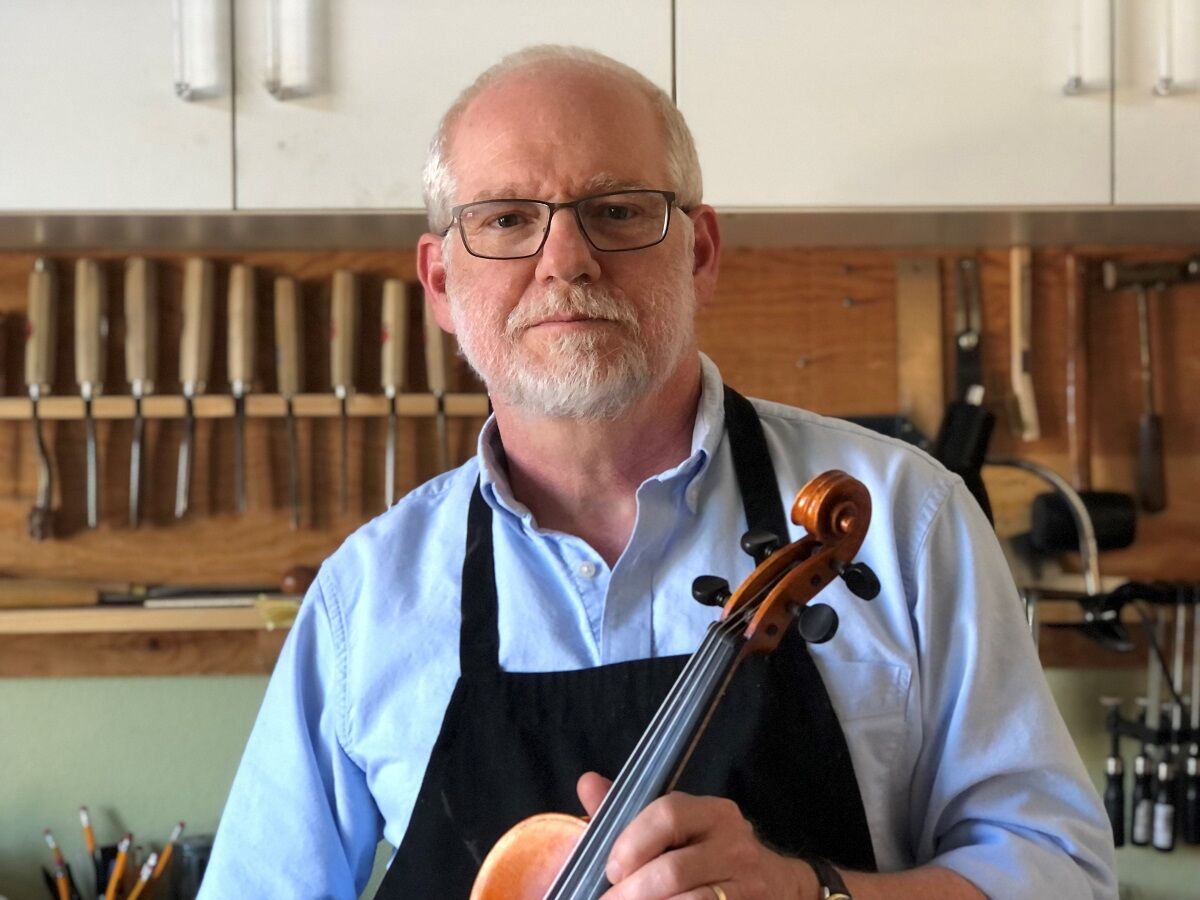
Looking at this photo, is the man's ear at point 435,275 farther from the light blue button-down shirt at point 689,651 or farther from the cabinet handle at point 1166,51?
the cabinet handle at point 1166,51

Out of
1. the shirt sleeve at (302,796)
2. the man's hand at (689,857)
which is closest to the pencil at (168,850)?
the shirt sleeve at (302,796)

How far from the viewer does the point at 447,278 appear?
1065mm

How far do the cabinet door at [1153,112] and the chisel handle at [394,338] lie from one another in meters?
0.95

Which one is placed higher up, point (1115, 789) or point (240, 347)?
point (240, 347)

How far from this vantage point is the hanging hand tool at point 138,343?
1780mm

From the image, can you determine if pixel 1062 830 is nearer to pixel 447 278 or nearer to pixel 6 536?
pixel 447 278

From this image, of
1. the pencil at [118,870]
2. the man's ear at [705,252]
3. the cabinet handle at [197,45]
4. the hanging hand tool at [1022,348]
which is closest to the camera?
the man's ear at [705,252]

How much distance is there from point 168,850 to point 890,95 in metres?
1.38

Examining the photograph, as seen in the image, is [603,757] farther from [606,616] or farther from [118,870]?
[118,870]

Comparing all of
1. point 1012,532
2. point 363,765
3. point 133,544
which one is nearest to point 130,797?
point 133,544

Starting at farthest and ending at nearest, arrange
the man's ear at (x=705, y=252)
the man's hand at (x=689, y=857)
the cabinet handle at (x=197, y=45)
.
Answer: the cabinet handle at (x=197, y=45)
the man's ear at (x=705, y=252)
the man's hand at (x=689, y=857)

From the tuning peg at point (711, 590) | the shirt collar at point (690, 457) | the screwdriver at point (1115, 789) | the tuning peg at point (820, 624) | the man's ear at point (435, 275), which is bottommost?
the screwdriver at point (1115, 789)

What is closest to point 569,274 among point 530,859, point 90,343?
point 530,859

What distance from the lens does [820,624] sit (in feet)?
2.73
